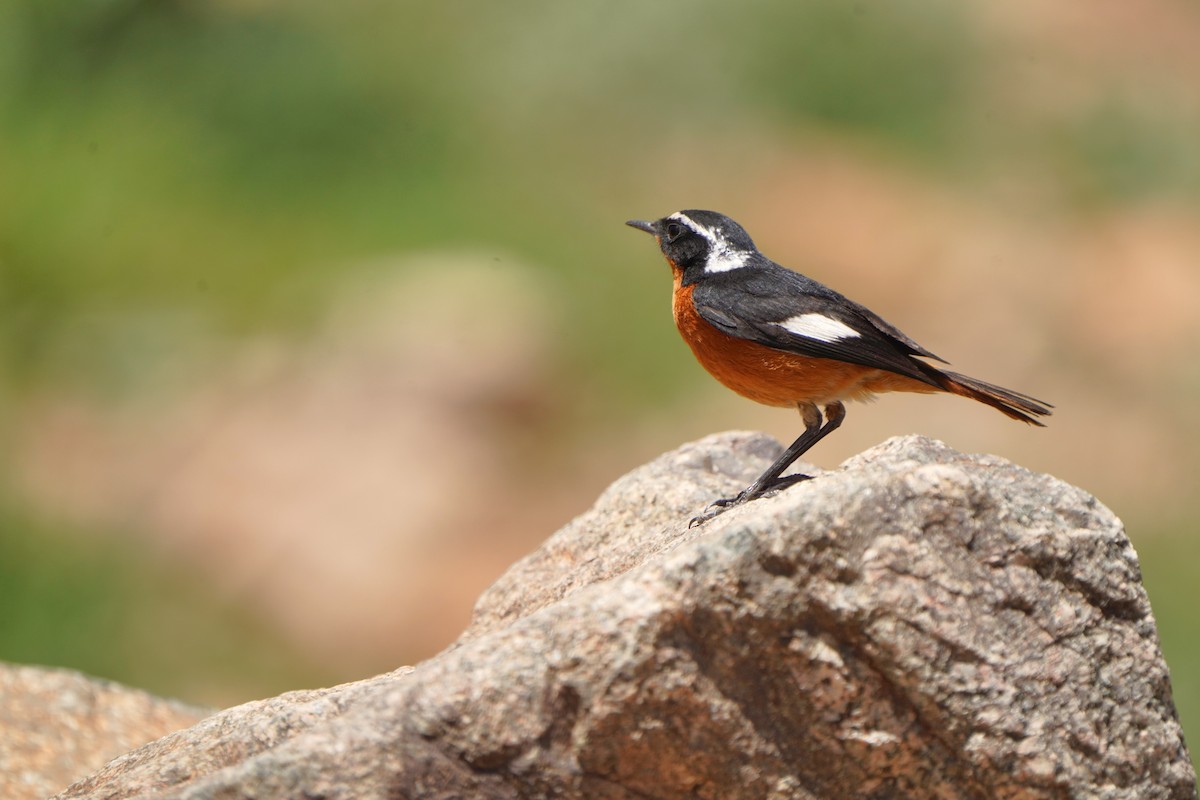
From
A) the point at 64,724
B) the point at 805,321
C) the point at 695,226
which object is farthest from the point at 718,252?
the point at 64,724

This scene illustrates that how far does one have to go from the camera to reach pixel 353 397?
38.2ft

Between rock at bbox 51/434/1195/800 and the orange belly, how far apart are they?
1.48 m

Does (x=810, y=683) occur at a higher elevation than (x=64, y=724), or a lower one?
lower

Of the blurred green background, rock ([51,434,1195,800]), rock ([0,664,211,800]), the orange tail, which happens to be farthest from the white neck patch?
the blurred green background

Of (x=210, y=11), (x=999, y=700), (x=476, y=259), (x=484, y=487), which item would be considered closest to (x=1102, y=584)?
(x=999, y=700)

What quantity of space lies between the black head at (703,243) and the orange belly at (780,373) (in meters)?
0.37

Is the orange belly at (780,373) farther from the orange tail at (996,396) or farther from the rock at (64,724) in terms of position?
the rock at (64,724)

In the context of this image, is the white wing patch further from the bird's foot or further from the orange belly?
the bird's foot

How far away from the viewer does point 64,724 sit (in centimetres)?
638

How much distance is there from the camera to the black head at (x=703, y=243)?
6.25 metres

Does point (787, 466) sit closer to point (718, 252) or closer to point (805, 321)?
point (805, 321)

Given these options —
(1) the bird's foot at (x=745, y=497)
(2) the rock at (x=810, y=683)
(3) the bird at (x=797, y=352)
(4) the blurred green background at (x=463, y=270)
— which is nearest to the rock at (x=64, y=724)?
(2) the rock at (x=810, y=683)

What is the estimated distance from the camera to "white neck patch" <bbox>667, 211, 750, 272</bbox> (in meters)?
6.21

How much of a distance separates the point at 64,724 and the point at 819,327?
157 inches
